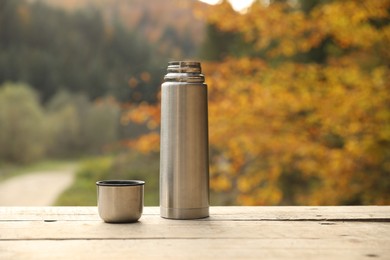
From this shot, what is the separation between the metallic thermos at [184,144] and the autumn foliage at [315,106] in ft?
9.38

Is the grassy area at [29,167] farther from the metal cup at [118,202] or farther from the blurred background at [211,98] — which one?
the metal cup at [118,202]

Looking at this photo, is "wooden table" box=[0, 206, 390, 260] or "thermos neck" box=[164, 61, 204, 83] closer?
"wooden table" box=[0, 206, 390, 260]

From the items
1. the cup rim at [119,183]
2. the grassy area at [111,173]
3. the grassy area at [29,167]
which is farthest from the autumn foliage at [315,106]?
the cup rim at [119,183]

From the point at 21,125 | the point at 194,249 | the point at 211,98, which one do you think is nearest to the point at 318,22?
the point at 211,98

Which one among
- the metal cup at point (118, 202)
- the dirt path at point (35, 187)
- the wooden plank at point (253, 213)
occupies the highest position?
the metal cup at point (118, 202)

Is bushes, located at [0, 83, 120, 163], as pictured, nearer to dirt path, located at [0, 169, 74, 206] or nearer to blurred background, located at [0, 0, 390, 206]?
blurred background, located at [0, 0, 390, 206]

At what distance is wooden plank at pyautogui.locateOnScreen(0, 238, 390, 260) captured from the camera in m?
0.91

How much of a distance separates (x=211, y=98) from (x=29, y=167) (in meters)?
2.07

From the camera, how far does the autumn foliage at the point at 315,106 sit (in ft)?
13.2

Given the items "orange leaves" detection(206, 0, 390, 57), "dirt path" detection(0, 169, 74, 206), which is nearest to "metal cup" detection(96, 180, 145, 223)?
"orange leaves" detection(206, 0, 390, 57)

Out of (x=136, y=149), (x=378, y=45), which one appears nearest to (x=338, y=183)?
(x=378, y=45)

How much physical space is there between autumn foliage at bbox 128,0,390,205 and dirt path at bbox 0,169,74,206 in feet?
4.21

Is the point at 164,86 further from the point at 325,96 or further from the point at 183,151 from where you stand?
the point at 325,96

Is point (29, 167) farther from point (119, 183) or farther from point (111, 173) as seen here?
point (119, 183)
